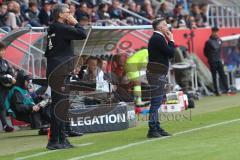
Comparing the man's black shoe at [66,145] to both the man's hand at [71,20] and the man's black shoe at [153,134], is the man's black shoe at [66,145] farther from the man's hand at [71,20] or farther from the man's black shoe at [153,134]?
the man's hand at [71,20]

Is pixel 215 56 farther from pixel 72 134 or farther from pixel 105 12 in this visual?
pixel 72 134

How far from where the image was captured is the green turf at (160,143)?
35.0 feet

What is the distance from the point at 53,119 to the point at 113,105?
3133mm

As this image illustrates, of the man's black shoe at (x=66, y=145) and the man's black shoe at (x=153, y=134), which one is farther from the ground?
the man's black shoe at (x=153, y=134)

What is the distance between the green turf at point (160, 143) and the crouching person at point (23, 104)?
30cm

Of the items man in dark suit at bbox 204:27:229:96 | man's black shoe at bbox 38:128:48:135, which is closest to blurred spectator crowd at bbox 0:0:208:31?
man in dark suit at bbox 204:27:229:96

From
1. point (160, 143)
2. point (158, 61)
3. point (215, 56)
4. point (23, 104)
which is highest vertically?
point (215, 56)

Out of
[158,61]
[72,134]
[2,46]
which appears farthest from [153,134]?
[2,46]

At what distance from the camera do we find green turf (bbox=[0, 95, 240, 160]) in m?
10.7

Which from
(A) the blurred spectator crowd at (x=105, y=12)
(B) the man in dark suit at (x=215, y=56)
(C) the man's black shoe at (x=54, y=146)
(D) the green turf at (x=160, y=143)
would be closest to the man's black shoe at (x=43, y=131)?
(D) the green turf at (x=160, y=143)

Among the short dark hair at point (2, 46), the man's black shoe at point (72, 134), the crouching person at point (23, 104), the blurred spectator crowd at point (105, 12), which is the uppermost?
the blurred spectator crowd at point (105, 12)

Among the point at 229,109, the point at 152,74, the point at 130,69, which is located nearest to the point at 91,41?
the point at 130,69

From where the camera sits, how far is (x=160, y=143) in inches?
476

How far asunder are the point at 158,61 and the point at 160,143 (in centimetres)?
164
